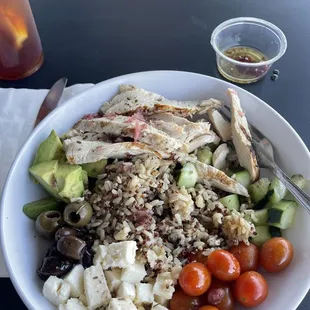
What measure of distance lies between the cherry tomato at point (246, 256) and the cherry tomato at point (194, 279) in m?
0.13

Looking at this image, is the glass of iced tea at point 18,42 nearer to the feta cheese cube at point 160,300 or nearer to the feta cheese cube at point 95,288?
the feta cheese cube at point 95,288

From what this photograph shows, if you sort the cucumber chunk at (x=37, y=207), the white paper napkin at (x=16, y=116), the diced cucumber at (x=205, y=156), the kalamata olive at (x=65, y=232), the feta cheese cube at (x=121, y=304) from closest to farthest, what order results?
the feta cheese cube at (x=121, y=304) → the kalamata olive at (x=65, y=232) → the cucumber chunk at (x=37, y=207) → the diced cucumber at (x=205, y=156) → the white paper napkin at (x=16, y=116)

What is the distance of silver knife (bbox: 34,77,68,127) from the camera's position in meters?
1.88

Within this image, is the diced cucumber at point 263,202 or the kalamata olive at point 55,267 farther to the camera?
the diced cucumber at point 263,202

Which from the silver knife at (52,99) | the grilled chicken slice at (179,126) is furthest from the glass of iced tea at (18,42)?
the grilled chicken slice at (179,126)

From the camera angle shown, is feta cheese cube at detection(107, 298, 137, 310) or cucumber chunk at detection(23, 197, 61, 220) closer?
feta cheese cube at detection(107, 298, 137, 310)

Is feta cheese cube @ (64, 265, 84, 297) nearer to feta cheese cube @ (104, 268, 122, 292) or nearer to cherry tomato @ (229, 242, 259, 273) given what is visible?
feta cheese cube @ (104, 268, 122, 292)

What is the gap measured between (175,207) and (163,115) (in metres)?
0.35

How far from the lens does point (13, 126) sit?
1926mm

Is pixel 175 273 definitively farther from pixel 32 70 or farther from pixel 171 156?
pixel 32 70

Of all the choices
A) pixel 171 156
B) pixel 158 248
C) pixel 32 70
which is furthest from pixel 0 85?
pixel 158 248

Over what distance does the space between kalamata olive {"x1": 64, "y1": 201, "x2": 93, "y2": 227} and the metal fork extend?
2.08 feet

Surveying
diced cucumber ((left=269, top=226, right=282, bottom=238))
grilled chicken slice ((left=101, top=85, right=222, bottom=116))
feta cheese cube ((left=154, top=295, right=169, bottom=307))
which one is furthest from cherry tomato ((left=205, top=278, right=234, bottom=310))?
grilled chicken slice ((left=101, top=85, right=222, bottom=116))

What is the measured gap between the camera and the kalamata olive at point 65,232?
56.1 inches
